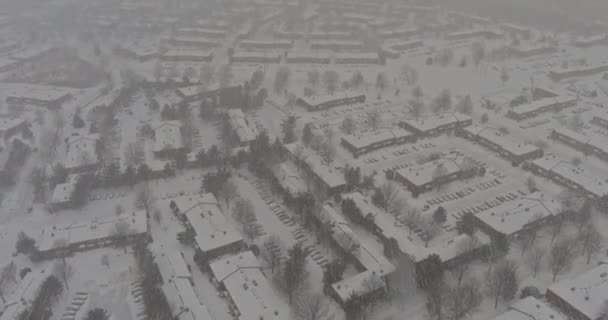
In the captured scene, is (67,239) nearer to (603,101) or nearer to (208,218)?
(208,218)

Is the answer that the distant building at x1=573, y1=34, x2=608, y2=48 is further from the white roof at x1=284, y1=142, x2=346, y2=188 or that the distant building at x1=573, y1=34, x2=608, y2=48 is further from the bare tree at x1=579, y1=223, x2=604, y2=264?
the white roof at x1=284, y1=142, x2=346, y2=188

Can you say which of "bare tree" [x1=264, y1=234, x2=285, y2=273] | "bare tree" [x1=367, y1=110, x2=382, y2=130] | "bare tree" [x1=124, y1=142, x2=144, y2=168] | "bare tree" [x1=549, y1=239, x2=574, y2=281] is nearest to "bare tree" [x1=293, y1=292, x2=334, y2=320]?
"bare tree" [x1=264, y1=234, x2=285, y2=273]

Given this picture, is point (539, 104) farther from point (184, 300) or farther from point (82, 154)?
point (82, 154)

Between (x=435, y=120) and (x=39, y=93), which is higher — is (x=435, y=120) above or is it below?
below

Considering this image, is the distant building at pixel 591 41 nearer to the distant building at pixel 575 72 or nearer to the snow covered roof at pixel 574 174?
the distant building at pixel 575 72

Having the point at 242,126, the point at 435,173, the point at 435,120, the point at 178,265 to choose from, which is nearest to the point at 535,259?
the point at 435,173

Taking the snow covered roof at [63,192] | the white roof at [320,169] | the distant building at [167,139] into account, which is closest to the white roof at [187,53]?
the distant building at [167,139]
